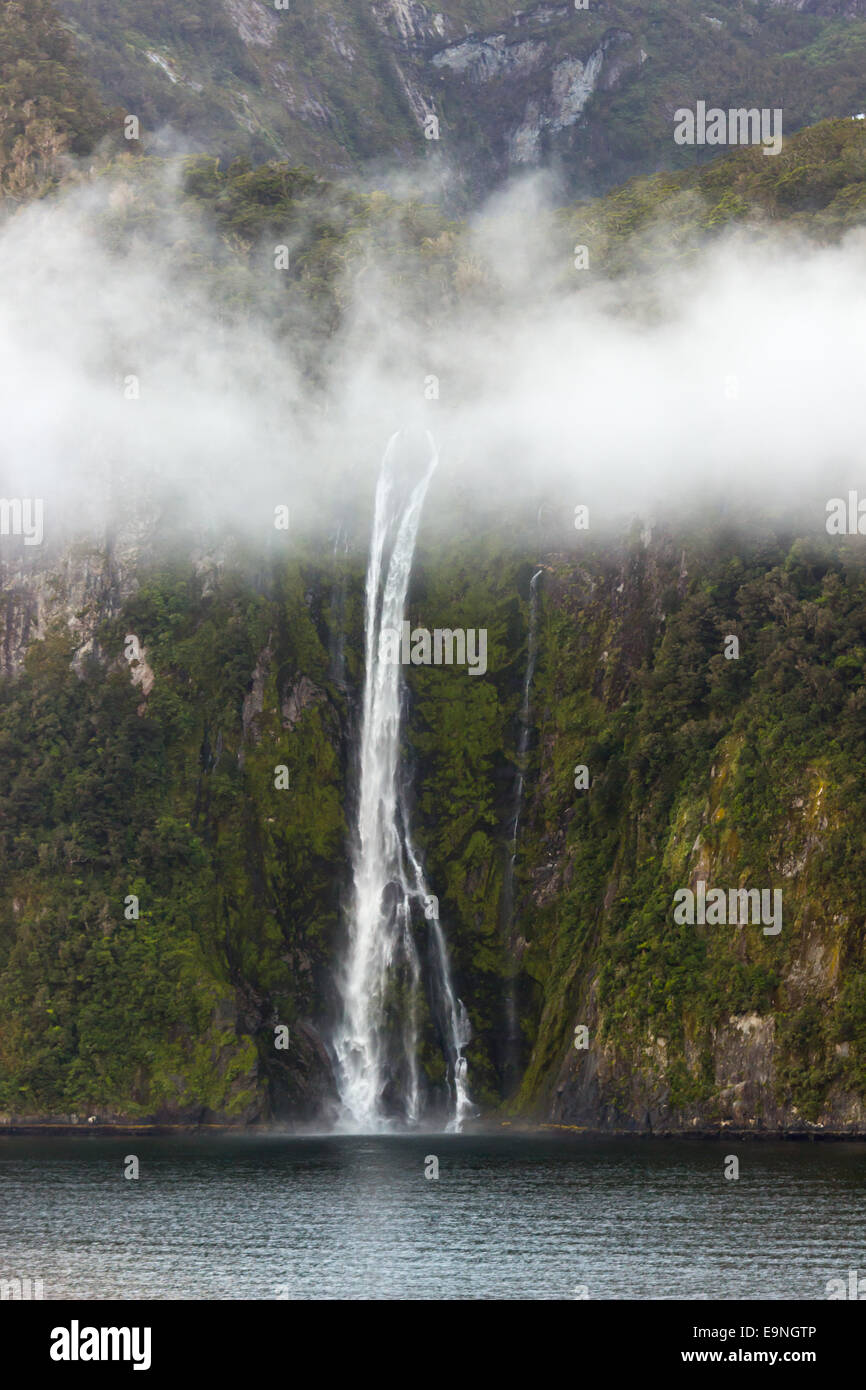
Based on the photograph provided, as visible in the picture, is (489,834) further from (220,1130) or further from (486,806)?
(220,1130)

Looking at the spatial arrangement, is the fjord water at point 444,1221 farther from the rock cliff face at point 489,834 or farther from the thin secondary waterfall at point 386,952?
the thin secondary waterfall at point 386,952

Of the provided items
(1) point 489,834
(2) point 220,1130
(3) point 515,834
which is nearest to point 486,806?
(1) point 489,834

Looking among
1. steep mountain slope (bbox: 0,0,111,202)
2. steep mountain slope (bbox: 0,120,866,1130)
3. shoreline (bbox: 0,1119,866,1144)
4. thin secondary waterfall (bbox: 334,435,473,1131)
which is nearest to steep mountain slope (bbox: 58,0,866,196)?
steep mountain slope (bbox: 0,0,111,202)

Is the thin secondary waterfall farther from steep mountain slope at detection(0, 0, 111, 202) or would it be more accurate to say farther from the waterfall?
steep mountain slope at detection(0, 0, 111, 202)

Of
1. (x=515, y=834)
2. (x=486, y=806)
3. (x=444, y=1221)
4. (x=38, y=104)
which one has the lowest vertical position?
(x=444, y=1221)
